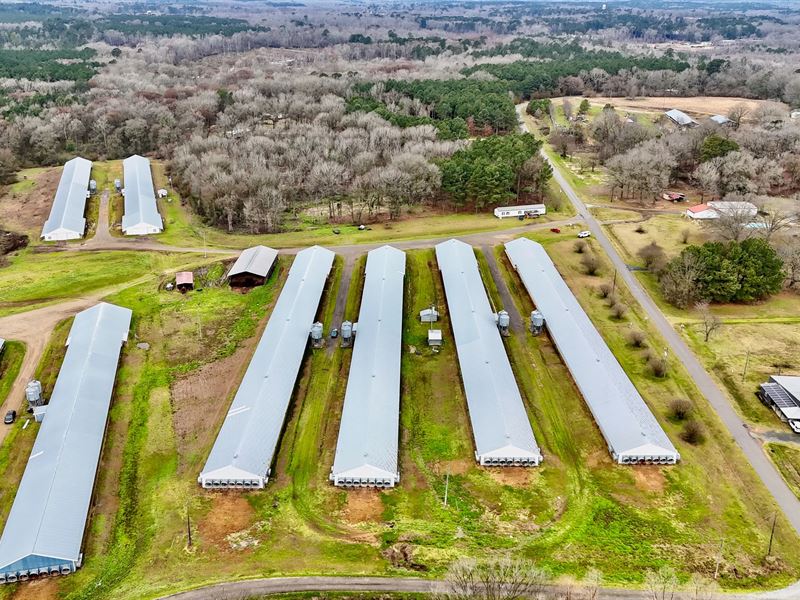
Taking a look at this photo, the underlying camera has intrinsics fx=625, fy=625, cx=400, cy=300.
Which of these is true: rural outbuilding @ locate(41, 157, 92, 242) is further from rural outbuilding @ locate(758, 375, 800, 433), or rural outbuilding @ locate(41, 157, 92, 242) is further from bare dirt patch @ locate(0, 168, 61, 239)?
rural outbuilding @ locate(758, 375, 800, 433)

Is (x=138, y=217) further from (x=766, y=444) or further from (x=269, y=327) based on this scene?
(x=766, y=444)

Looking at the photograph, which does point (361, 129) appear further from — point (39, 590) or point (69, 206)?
point (39, 590)

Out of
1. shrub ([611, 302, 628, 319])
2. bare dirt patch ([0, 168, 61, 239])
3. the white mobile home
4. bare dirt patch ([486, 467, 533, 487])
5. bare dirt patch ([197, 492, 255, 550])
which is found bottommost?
the white mobile home

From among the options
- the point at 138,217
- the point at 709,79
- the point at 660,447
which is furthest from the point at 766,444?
the point at 709,79

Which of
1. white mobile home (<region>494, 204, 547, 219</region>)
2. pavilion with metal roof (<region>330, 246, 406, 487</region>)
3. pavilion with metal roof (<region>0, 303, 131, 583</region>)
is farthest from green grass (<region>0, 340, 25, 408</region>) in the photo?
white mobile home (<region>494, 204, 547, 219</region>)

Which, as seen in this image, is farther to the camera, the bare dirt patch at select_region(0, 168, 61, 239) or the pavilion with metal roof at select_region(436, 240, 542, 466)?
the bare dirt patch at select_region(0, 168, 61, 239)

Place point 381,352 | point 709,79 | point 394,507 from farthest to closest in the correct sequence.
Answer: point 709,79, point 381,352, point 394,507

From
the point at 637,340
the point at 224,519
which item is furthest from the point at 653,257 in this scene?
the point at 224,519
